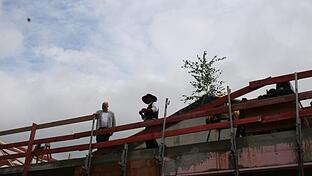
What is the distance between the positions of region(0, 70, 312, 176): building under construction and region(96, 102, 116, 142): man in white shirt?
23 cm

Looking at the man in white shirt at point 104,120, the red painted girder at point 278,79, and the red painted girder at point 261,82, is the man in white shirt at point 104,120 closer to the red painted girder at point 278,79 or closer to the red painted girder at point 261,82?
the red painted girder at point 261,82

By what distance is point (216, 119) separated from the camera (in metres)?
7.82

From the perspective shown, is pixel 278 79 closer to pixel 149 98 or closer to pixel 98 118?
pixel 149 98

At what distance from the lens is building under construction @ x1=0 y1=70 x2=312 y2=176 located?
583 cm

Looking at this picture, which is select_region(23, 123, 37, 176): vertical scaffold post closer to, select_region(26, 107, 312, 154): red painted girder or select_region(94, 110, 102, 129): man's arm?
select_region(26, 107, 312, 154): red painted girder

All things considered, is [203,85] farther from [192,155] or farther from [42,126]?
[192,155]

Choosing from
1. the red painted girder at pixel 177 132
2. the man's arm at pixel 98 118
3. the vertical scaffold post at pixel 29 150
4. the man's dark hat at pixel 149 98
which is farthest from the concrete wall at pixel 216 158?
the man's dark hat at pixel 149 98

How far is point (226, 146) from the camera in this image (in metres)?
6.25

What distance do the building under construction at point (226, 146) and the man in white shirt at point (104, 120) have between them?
0.23 metres

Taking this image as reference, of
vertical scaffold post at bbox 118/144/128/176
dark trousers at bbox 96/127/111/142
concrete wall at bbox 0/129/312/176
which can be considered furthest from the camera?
dark trousers at bbox 96/127/111/142

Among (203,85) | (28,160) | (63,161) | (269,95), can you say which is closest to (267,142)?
(269,95)

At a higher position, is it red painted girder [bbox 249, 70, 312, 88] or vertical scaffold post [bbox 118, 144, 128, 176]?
red painted girder [bbox 249, 70, 312, 88]

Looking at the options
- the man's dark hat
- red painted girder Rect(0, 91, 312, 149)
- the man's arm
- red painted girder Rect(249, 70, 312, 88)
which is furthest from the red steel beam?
the man's dark hat

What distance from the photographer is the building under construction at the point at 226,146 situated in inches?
229
